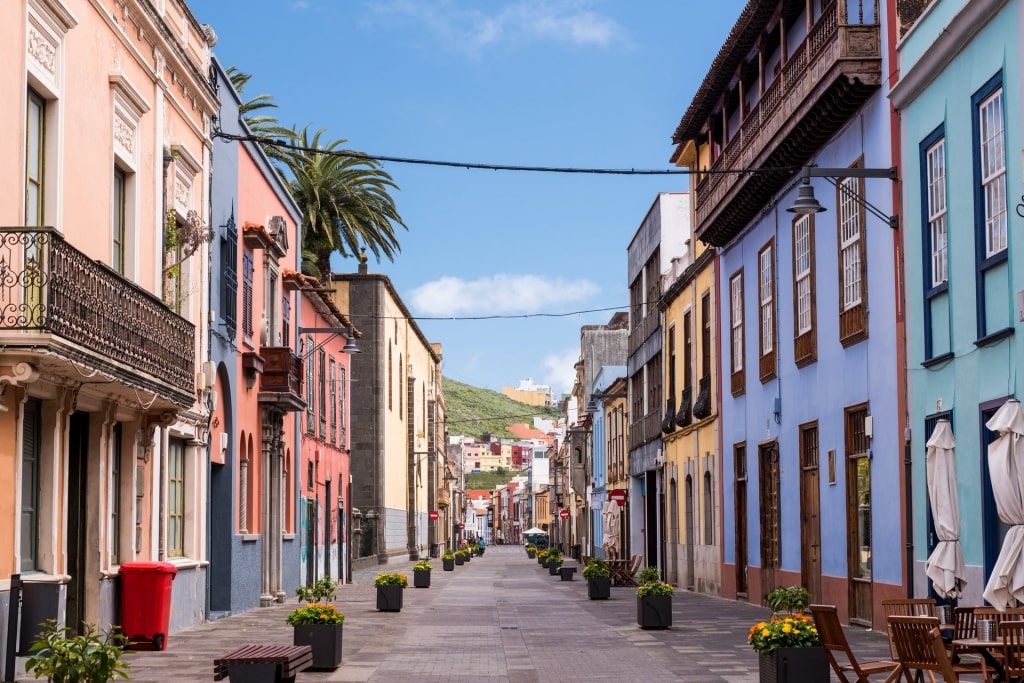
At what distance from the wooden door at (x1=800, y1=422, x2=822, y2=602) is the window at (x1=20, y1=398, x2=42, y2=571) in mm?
13576

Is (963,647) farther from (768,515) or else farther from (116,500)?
(768,515)

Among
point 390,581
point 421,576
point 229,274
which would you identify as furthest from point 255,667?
point 421,576

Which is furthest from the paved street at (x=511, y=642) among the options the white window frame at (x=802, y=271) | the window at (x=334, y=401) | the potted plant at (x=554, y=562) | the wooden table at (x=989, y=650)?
the potted plant at (x=554, y=562)

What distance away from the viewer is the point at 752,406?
3030 centimetres

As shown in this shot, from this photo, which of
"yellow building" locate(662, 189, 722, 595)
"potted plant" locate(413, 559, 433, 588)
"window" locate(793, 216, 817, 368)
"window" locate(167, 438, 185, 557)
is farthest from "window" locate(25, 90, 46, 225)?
"potted plant" locate(413, 559, 433, 588)

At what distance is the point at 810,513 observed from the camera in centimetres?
2600

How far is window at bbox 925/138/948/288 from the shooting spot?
1875cm

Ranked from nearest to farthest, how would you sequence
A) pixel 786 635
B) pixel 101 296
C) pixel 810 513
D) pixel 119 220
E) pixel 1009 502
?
1. pixel 786 635
2. pixel 1009 502
3. pixel 101 296
4. pixel 119 220
5. pixel 810 513

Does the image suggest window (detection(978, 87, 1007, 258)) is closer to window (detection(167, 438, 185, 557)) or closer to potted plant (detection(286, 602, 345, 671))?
potted plant (detection(286, 602, 345, 671))

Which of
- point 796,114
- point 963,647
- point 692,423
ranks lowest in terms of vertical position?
point 963,647

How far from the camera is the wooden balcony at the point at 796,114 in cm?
2119

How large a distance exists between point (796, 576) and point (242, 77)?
28.2 meters

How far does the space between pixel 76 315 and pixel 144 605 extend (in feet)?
19.3

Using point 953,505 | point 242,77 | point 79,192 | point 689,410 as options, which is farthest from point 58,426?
point 242,77
